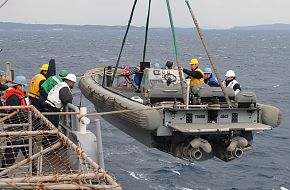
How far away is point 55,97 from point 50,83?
1.43 feet

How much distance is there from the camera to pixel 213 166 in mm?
22625

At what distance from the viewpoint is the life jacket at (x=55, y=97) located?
8.49m

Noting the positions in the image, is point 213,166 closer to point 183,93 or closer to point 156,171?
point 156,171

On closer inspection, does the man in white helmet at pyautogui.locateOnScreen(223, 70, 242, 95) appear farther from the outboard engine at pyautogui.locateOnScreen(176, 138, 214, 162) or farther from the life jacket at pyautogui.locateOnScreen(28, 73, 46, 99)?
the life jacket at pyautogui.locateOnScreen(28, 73, 46, 99)

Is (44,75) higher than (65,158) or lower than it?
higher

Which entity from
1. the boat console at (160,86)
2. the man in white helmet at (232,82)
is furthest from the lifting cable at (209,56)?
the man in white helmet at (232,82)

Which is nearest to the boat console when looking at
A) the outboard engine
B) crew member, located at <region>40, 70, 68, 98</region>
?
the outboard engine

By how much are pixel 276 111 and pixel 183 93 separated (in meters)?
1.95

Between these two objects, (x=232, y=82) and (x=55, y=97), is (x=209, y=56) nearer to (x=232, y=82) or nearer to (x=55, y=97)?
(x=232, y=82)

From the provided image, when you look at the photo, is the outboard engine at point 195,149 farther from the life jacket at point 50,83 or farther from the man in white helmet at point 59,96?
the life jacket at point 50,83

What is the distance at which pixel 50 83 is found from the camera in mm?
8875

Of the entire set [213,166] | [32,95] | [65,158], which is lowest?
[213,166]

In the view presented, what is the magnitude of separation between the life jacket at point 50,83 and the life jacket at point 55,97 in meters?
0.27

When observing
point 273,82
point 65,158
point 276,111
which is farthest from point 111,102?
point 273,82
